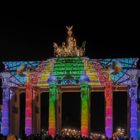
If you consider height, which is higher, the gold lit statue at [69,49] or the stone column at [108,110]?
the gold lit statue at [69,49]

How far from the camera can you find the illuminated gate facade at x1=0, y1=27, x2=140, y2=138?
216ft

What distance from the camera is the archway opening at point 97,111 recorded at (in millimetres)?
79562

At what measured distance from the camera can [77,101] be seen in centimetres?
7856


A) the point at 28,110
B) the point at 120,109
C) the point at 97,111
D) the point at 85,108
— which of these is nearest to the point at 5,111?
the point at 28,110

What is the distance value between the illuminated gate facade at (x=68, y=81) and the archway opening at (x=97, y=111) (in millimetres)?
9984

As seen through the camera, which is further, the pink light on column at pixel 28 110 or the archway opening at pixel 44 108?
the archway opening at pixel 44 108

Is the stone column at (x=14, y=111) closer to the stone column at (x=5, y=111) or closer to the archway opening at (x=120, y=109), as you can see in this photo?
the stone column at (x=5, y=111)

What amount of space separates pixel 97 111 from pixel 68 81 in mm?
16445

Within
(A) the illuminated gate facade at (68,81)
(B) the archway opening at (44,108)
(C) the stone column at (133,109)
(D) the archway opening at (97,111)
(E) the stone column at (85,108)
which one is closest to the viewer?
(C) the stone column at (133,109)

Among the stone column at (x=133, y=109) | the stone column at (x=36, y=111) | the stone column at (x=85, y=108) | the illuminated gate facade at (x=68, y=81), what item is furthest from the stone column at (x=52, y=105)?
the stone column at (x=133, y=109)

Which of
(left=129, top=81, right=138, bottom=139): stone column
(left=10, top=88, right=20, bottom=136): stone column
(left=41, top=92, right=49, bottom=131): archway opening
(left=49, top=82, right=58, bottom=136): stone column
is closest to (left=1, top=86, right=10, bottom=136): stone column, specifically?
(left=10, top=88, right=20, bottom=136): stone column

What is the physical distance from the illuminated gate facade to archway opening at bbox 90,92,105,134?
9984mm

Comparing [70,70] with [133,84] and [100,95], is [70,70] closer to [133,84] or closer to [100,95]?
[133,84]

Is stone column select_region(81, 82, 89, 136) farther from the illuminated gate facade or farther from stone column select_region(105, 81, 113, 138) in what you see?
stone column select_region(105, 81, 113, 138)
